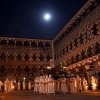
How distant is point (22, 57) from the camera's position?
98.6 ft

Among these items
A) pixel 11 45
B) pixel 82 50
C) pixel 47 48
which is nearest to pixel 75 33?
pixel 82 50

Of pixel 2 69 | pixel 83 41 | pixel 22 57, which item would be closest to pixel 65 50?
pixel 83 41

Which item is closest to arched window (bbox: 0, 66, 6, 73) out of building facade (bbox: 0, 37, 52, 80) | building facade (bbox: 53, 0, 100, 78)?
building facade (bbox: 0, 37, 52, 80)

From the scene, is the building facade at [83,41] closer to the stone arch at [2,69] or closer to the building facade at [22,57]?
the building facade at [22,57]

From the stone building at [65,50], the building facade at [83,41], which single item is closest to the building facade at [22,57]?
the stone building at [65,50]

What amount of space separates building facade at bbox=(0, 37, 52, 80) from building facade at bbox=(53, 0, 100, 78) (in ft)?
17.0

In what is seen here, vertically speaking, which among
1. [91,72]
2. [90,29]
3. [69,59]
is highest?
[90,29]

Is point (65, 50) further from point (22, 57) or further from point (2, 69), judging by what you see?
point (2, 69)

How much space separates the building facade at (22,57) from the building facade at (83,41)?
5189 millimetres

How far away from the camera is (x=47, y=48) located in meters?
31.8

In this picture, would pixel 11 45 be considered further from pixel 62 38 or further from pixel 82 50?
pixel 82 50

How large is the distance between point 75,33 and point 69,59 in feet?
13.3

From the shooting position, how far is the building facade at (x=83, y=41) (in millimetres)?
17547

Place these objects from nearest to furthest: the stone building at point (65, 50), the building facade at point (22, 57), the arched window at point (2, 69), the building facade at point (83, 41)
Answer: the building facade at point (83, 41)
the stone building at point (65, 50)
the arched window at point (2, 69)
the building facade at point (22, 57)
